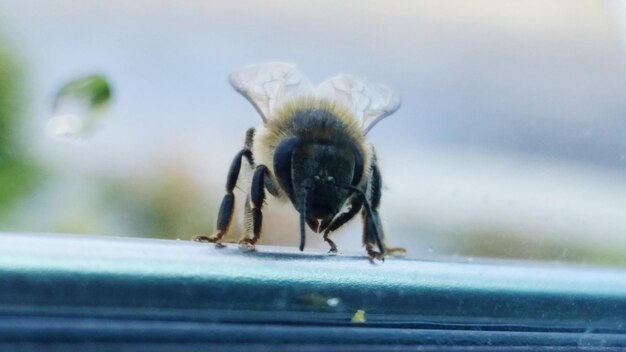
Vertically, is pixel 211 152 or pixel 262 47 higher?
pixel 262 47

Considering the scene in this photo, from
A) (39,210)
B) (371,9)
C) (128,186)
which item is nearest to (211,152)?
(128,186)

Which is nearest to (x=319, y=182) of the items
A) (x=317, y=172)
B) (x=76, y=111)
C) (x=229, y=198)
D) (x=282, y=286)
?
(x=317, y=172)

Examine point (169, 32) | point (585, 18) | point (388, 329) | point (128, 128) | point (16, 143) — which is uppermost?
point (585, 18)

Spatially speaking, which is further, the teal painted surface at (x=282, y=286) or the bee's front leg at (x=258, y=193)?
the bee's front leg at (x=258, y=193)

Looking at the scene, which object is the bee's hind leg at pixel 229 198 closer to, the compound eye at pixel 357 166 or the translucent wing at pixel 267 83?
the translucent wing at pixel 267 83

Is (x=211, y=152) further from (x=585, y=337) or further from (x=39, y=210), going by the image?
(x=585, y=337)

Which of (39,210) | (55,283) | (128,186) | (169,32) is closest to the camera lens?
(55,283)

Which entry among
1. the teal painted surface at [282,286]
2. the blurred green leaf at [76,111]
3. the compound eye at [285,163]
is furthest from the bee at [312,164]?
the blurred green leaf at [76,111]
